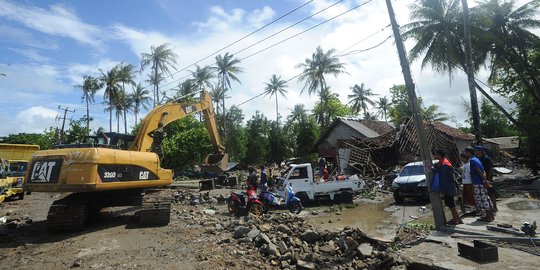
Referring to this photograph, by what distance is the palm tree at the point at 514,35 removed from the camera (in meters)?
25.2

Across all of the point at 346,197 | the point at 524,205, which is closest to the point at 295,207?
the point at 346,197

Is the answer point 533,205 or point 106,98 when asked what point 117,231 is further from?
point 106,98

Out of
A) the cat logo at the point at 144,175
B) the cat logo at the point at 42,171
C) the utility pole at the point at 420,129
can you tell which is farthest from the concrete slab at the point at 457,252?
the cat logo at the point at 42,171

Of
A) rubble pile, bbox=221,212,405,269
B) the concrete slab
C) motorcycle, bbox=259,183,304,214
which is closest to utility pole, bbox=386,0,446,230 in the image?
the concrete slab

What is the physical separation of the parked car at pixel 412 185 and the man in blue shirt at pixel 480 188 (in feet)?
20.1

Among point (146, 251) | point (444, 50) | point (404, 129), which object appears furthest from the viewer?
point (404, 129)

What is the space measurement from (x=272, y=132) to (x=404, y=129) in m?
28.0

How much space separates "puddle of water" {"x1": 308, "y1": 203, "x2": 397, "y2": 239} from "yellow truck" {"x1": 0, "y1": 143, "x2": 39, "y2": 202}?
50.9 ft

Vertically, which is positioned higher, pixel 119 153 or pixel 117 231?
pixel 119 153

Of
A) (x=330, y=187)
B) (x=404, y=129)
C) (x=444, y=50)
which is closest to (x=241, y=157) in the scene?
(x=404, y=129)

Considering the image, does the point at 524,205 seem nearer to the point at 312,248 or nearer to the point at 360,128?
the point at 312,248

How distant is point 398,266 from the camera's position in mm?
6082

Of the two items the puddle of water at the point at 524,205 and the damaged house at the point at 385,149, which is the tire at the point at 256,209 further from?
the damaged house at the point at 385,149

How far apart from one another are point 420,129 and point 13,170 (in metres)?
22.3
